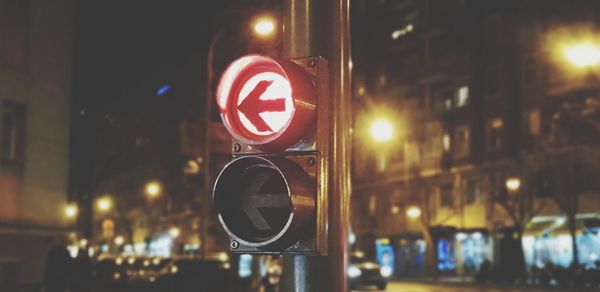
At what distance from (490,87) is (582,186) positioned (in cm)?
1021

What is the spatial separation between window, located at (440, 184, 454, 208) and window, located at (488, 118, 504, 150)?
5.12 metres

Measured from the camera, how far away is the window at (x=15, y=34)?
2280 centimetres

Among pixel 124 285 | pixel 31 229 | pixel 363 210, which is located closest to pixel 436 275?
pixel 363 210

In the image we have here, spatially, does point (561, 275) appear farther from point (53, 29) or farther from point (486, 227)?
point (53, 29)

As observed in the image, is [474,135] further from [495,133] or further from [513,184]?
[513,184]

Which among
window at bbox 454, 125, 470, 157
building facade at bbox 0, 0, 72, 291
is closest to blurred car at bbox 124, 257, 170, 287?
building facade at bbox 0, 0, 72, 291

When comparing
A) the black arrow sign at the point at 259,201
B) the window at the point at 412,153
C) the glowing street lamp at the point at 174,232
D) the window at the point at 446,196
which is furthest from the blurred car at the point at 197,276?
the glowing street lamp at the point at 174,232

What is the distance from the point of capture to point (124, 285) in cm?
3591

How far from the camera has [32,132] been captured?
24.2 m

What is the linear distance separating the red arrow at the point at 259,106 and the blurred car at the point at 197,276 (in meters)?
27.1

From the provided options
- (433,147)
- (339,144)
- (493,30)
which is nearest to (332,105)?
(339,144)

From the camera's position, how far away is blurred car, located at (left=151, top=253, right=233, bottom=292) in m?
30.8

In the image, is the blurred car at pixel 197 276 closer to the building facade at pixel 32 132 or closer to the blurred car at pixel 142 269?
the blurred car at pixel 142 269

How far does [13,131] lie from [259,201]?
21.9 meters
